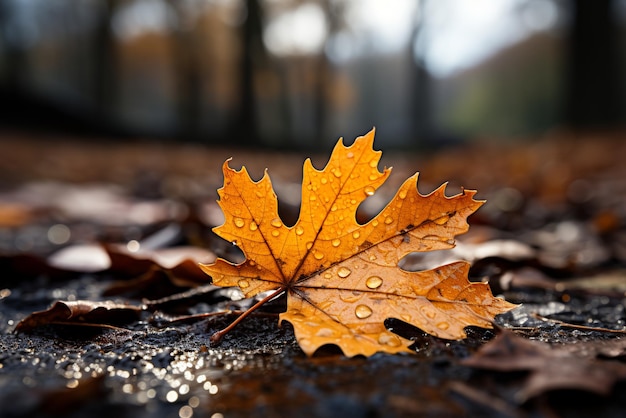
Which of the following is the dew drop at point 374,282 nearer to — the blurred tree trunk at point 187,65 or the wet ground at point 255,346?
the wet ground at point 255,346

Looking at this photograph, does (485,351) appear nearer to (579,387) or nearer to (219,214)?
(579,387)

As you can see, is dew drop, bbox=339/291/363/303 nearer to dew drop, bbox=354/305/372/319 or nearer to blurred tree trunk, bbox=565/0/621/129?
dew drop, bbox=354/305/372/319

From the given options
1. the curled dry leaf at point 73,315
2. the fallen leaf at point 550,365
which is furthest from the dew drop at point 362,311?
the curled dry leaf at point 73,315

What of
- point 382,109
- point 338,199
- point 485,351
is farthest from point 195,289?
point 382,109

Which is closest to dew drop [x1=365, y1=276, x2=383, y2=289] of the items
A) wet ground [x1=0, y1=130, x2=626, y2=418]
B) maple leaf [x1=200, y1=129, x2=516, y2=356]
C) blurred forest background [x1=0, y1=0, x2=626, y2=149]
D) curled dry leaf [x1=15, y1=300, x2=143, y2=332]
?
maple leaf [x1=200, y1=129, x2=516, y2=356]

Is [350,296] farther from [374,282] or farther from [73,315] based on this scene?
[73,315]

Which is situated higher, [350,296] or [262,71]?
[262,71]

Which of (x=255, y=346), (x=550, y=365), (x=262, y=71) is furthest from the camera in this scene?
(x=262, y=71)

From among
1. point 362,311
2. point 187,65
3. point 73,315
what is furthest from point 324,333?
point 187,65
